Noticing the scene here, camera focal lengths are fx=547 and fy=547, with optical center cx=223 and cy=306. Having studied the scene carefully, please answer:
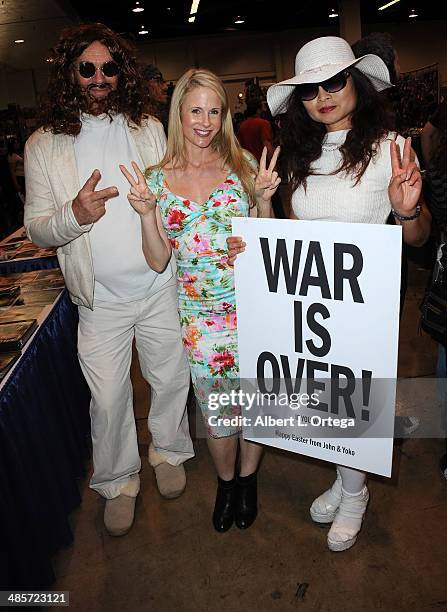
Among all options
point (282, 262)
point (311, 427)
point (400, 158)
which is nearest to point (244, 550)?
point (311, 427)

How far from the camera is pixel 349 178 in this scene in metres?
1.64

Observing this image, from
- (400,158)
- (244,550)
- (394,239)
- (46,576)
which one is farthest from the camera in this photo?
(244,550)

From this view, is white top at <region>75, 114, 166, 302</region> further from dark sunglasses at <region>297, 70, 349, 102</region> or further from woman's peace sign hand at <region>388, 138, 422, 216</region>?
woman's peace sign hand at <region>388, 138, 422, 216</region>

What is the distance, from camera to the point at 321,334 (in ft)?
5.28

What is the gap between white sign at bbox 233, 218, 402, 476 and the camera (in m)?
1.48

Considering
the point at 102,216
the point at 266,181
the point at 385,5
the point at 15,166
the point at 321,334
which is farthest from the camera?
the point at 385,5

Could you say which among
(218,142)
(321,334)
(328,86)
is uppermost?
(328,86)

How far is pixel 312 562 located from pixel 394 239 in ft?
4.01

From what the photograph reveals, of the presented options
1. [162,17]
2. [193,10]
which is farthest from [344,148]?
[162,17]

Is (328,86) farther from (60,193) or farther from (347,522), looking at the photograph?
(347,522)

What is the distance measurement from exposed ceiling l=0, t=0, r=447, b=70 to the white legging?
19.9ft

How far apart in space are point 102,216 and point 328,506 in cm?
138

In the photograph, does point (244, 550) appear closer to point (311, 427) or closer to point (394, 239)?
point (311, 427)


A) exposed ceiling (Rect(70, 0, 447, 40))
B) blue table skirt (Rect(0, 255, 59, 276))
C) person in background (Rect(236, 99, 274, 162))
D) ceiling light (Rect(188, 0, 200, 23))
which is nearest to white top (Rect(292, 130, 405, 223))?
blue table skirt (Rect(0, 255, 59, 276))
